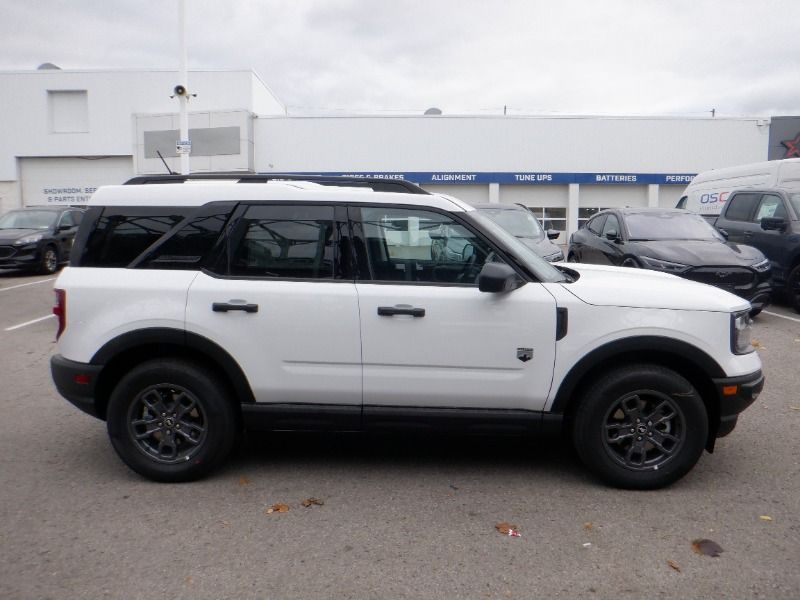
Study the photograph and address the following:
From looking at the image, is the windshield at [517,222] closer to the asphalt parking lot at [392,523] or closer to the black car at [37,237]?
the asphalt parking lot at [392,523]

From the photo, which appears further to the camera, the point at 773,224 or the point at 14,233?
the point at 14,233

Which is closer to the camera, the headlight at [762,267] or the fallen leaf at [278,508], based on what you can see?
the fallen leaf at [278,508]

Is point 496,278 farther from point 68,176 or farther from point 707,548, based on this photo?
point 68,176

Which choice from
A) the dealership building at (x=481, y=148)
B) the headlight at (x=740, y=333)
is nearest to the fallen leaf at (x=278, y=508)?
the headlight at (x=740, y=333)

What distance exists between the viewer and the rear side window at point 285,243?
4.33 m

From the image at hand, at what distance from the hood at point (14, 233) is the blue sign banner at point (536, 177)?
17.5 meters

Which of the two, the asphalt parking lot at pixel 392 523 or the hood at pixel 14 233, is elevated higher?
the hood at pixel 14 233

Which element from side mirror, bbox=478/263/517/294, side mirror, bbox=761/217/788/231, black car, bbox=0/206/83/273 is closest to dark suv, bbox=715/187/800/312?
side mirror, bbox=761/217/788/231

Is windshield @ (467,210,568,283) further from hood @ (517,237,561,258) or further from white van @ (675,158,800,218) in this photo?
white van @ (675,158,800,218)

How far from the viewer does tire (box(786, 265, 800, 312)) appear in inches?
419

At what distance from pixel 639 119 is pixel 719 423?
106 ft

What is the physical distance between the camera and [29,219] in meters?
18.0

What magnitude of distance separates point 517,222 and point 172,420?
8.36 meters

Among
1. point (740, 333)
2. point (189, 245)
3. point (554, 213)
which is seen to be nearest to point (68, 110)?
point (554, 213)
